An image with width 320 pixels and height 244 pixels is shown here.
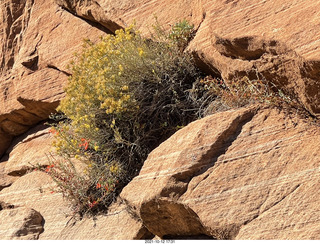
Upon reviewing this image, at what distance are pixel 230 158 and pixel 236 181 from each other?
0.20 m

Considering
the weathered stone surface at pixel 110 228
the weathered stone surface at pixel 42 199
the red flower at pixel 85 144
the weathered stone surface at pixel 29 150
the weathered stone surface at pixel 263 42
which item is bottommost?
the weathered stone surface at pixel 110 228

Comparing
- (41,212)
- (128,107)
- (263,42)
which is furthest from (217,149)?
(41,212)

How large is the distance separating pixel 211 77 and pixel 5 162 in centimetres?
391

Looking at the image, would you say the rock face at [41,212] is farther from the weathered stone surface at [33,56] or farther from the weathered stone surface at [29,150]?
the weathered stone surface at [33,56]

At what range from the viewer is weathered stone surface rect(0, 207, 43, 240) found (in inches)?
195

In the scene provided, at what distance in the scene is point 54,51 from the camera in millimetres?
6480

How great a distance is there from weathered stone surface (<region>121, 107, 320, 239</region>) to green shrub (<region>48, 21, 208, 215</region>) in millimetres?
559

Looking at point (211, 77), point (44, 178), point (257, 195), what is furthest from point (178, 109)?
point (44, 178)

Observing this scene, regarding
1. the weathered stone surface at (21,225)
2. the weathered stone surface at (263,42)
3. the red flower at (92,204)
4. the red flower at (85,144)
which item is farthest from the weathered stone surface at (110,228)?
the weathered stone surface at (263,42)

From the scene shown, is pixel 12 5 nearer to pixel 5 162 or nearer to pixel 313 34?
pixel 5 162

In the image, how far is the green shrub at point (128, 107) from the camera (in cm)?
468

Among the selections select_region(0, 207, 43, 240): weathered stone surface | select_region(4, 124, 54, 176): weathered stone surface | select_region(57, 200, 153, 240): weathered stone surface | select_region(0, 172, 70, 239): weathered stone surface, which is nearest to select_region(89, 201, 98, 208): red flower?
select_region(57, 200, 153, 240): weathered stone surface

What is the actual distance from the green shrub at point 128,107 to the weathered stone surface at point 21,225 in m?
0.48

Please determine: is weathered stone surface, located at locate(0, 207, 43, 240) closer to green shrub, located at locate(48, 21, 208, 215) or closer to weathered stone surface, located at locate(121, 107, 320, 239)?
green shrub, located at locate(48, 21, 208, 215)
